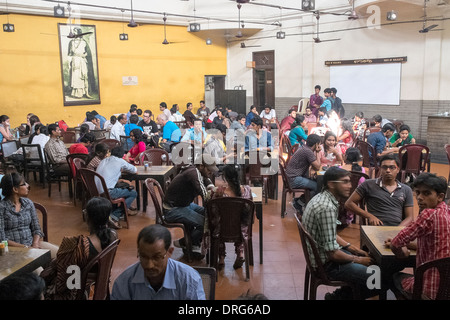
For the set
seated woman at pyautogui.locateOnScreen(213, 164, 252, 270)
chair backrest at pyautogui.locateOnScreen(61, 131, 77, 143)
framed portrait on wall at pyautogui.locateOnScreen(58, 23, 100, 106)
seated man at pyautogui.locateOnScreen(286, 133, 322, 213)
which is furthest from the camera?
framed portrait on wall at pyautogui.locateOnScreen(58, 23, 100, 106)

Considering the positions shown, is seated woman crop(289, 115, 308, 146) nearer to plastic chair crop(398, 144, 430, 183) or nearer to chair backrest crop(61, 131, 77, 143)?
plastic chair crop(398, 144, 430, 183)

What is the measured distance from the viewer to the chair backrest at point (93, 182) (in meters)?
5.18

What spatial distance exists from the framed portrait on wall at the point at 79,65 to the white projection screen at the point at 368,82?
287 inches

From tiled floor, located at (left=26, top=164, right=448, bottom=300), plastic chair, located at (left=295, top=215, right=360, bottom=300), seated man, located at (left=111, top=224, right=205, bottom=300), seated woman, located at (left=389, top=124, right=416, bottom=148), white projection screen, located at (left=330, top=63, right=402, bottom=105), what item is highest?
white projection screen, located at (left=330, top=63, right=402, bottom=105)

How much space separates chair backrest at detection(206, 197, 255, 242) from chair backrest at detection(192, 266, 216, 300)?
137 cm

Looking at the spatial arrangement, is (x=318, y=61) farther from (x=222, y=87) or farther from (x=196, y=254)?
(x=196, y=254)

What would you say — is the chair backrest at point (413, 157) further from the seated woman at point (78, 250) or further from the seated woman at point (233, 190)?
the seated woman at point (78, 250)

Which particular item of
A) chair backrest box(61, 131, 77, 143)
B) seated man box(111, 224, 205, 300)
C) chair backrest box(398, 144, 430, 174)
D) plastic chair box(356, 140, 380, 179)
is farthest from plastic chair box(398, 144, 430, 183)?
chair backrest box(61, 131, 77, 143)

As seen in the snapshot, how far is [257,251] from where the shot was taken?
4.69 metres

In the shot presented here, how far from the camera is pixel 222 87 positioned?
16.6 m

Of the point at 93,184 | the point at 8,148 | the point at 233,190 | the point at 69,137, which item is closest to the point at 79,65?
the point at 69,137

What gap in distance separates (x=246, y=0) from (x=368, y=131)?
3718mm

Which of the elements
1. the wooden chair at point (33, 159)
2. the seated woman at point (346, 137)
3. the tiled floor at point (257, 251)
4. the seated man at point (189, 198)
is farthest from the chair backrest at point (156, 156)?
the seated woman at point (346, 137)

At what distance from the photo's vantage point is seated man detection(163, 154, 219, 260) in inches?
171
